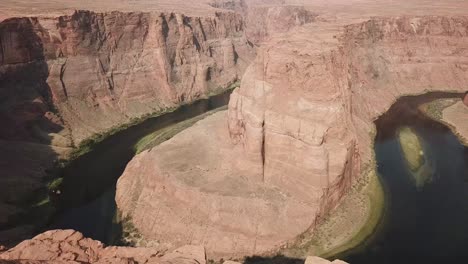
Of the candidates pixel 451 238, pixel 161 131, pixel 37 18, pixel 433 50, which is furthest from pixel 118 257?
pixel 433 50

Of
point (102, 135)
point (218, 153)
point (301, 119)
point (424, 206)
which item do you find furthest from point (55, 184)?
point (424, 206)

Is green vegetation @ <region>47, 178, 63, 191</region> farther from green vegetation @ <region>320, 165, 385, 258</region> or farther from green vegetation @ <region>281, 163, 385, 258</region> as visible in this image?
green vegetation @ <region>320, 165, 385, 258</region>

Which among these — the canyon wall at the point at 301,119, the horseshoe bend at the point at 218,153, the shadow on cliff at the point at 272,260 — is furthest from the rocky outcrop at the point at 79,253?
the canyon wall at the point at 301,119

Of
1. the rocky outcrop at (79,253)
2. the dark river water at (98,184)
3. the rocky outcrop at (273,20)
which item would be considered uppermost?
the rocky outcrop at (273,20)

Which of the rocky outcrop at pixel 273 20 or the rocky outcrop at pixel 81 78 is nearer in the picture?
the rocky outcrop at pixel 81 78

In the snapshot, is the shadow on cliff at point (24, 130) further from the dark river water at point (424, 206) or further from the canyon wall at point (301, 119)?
the dark river water at point (424, 206)

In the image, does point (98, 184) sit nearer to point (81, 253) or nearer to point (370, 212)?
point (81, 253)

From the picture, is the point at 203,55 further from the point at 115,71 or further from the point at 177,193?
the point at 177,193

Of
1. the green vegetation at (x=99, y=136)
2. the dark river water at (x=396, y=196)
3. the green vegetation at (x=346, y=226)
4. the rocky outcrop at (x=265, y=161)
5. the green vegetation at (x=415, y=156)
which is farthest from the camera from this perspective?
the green vegetation at (x=99, y=136)
